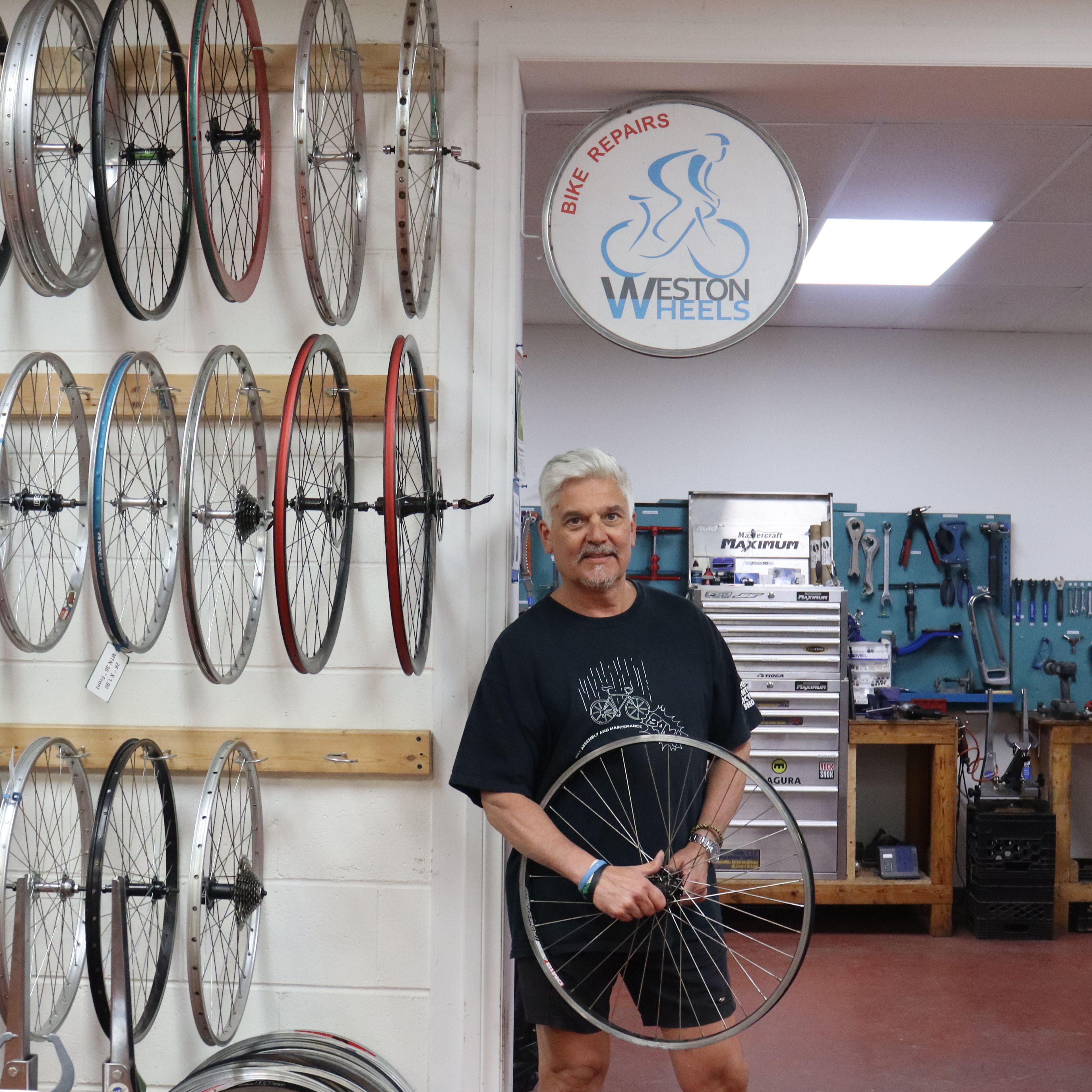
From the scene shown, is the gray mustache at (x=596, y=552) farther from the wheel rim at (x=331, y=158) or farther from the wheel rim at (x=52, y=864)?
the wheel rim at (x=52, y=864)

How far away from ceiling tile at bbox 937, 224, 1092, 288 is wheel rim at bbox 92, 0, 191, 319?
2.76 m

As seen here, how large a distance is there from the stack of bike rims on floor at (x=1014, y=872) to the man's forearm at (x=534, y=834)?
302 cm

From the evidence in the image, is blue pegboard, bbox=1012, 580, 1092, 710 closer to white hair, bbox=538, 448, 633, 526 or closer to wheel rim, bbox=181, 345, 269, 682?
white hair, bbox=538, 448, 633, 526

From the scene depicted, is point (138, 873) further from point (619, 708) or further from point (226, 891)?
point (619, 708)

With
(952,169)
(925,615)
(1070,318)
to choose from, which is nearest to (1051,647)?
(925,615)

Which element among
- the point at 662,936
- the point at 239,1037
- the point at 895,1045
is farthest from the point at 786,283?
the point at 895,1045

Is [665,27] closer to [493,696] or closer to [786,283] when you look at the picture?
[786,283]

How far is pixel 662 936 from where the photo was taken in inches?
69.1

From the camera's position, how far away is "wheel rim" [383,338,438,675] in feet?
5.24

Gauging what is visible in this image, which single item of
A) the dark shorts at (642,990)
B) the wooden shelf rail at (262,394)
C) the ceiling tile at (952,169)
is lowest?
the dark shorts at (642,990)

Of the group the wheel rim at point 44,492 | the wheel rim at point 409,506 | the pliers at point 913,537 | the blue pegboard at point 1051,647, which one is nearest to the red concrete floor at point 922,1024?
the blue pegboard at point 1051,647

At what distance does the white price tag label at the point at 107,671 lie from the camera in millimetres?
1941

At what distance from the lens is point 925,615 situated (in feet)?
15.5

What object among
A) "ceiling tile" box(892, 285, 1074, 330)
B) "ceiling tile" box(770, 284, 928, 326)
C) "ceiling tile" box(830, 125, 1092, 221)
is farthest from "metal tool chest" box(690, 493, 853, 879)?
"ceiling tile" box(830, 125, 1092, 221)
